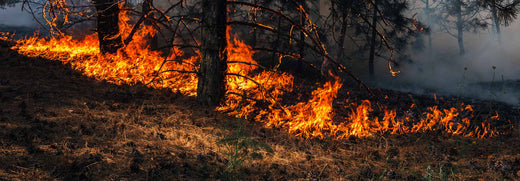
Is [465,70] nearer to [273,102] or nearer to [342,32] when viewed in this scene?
[342,32]

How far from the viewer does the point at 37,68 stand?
800 cm

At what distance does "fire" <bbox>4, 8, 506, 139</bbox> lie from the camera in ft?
20.8

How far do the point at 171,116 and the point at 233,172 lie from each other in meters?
2.41

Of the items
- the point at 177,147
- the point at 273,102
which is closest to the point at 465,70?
the point at 273,102

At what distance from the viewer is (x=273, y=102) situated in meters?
7.22

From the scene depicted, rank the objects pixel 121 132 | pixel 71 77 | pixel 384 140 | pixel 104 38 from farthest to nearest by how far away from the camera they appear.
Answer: pixel 104 38, pixel 71 77, pixel 384 140, pixel 121 132

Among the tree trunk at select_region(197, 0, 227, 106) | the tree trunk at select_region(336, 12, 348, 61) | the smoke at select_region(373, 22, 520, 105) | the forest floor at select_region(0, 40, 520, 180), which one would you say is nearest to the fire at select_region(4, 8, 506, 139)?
the tree trunk at select_region(197, 0, 227, 106)

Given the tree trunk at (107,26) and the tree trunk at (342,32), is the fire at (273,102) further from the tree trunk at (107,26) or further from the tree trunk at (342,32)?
the tree trunk at (342,32)

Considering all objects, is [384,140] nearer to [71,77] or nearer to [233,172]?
[233,172]

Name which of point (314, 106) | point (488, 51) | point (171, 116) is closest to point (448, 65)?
point (488, 51)

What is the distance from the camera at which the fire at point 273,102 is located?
6340 mm

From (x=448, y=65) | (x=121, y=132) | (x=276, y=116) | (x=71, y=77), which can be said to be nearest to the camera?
(x=121, y=132)

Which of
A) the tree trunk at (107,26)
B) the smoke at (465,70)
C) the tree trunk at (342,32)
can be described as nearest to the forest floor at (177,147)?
the tree trunk at (342,32)

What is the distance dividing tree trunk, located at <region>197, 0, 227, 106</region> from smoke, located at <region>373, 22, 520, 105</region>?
1902 cm
